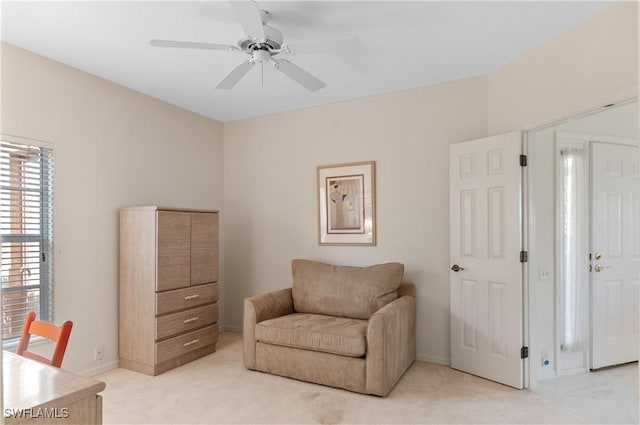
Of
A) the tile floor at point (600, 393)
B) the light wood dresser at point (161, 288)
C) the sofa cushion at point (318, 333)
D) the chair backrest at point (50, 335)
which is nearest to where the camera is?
the chair backrest at point (50, 335)

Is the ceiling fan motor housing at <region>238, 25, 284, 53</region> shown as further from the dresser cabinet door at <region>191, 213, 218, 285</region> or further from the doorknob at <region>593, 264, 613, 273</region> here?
the doorknob at <region>593, 264, 613, 273</region>

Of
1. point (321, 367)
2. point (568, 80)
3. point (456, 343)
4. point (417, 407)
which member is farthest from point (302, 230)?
point (568, 80)

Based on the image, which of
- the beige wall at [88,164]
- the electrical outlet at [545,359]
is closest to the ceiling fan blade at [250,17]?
the beige wall at [88,164]

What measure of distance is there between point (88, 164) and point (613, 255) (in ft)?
16.0

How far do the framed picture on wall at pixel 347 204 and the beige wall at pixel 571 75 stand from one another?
4.36ft

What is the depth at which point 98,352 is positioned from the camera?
11.5 ft

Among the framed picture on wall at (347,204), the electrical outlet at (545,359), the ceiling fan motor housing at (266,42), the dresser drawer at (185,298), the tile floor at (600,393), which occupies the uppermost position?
the ceiling fan motor housing at (266,42)

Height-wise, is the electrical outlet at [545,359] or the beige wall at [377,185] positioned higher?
the beige wall at [377,185]

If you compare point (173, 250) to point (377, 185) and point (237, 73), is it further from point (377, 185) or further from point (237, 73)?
point (377, 185)

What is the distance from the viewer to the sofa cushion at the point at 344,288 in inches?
142

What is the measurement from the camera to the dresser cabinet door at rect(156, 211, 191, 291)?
3484 mm

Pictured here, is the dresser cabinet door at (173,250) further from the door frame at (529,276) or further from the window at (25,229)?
the door frame at (529,276)

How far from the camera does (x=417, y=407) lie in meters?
2.82

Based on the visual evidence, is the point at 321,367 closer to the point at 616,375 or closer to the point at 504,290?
the point at 504,290
